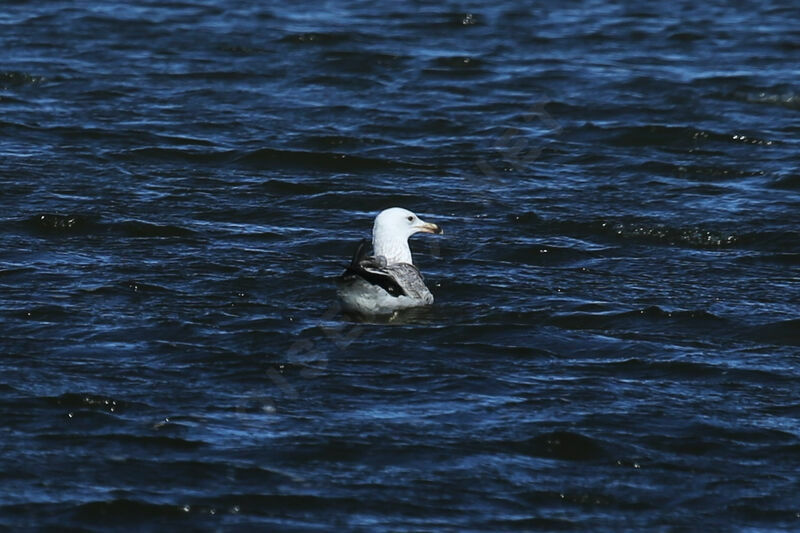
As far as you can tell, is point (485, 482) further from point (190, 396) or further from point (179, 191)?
point (179, 191)

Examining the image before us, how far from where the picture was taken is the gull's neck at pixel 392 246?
457 inches

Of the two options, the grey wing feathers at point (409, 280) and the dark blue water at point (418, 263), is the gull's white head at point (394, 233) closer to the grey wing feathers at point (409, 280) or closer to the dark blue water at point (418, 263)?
the grey wing feathers at point (409, 280)

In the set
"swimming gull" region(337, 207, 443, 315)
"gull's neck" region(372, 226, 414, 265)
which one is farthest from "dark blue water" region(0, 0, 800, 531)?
"gull's neck" region(372, 226, 414, 265)

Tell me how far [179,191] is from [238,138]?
6.75 ft

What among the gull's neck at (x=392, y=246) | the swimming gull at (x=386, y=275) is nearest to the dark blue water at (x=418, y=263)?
the swimming gull at (x=386, y=275)

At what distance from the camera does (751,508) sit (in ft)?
26.5

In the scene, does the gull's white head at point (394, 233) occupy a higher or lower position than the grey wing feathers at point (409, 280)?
higher

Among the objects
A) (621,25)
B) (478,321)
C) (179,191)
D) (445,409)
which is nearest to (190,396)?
(445,409)

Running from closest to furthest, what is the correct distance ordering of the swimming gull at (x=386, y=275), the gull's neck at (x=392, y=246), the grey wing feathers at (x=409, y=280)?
the swimming gull at (x=386, y=275) < the grey wing feathers at (x=409, y=280) < the gull's neck at (x=392, y=246)

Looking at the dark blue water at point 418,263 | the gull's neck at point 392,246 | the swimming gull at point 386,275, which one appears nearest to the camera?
the dark blue water at point 418,263

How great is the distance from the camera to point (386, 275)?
427 inches

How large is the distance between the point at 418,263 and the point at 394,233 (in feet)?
3.22

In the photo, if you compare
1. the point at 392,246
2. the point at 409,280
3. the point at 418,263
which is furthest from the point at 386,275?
the point at 418,263

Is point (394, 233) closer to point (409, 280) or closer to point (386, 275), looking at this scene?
point (409, 280)
